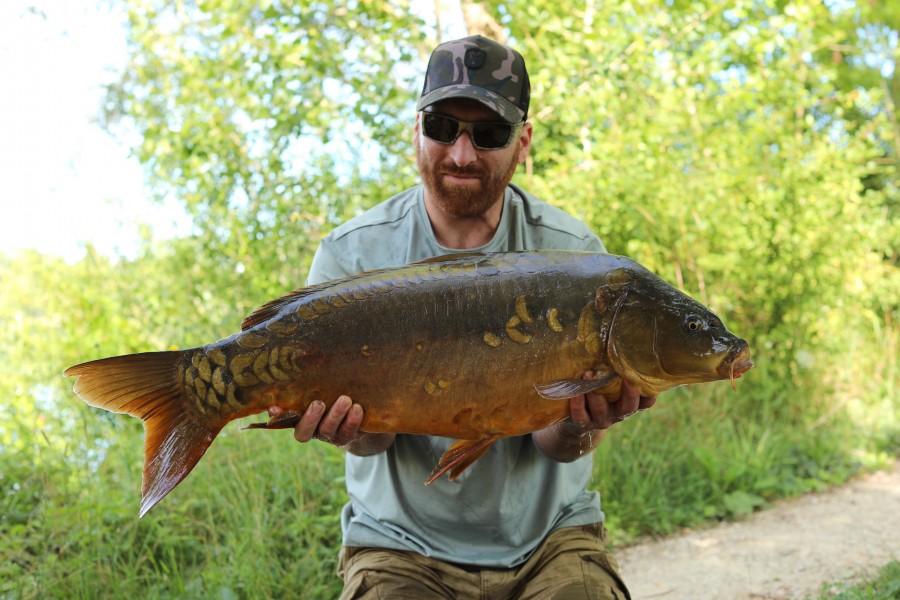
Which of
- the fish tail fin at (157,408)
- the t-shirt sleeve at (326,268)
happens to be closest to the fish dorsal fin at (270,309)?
the fish tail fin at (157,408)

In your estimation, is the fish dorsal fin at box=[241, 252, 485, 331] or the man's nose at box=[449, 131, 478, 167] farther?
the man's nose at box=[449, 131, 478, 167]

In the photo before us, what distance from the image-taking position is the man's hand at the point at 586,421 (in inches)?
90.0

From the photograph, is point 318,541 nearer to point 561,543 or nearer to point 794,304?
point 561,543

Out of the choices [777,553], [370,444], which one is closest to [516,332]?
[370,444]

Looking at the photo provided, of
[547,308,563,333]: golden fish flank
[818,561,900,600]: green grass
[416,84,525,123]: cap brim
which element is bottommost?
[818,561,900,600]: green grass

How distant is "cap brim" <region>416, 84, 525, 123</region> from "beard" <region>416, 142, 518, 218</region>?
139 mm

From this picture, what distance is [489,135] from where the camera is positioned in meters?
2.81

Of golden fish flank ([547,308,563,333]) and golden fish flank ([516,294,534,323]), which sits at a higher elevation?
golden fish flank ([516,294,534,323])

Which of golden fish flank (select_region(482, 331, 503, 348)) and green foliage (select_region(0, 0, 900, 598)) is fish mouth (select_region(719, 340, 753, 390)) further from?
green foliage (select_region(0, 0, 900, 598))

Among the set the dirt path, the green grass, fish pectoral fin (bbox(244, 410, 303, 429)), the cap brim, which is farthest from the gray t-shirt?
the dirt path

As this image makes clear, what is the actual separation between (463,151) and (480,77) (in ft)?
0.80

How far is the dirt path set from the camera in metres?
4.05

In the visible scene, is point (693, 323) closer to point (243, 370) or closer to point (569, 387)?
point (569, 387)

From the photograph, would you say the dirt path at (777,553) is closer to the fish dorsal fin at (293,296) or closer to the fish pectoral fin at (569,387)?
the fish pectoral fin at (569,387)
